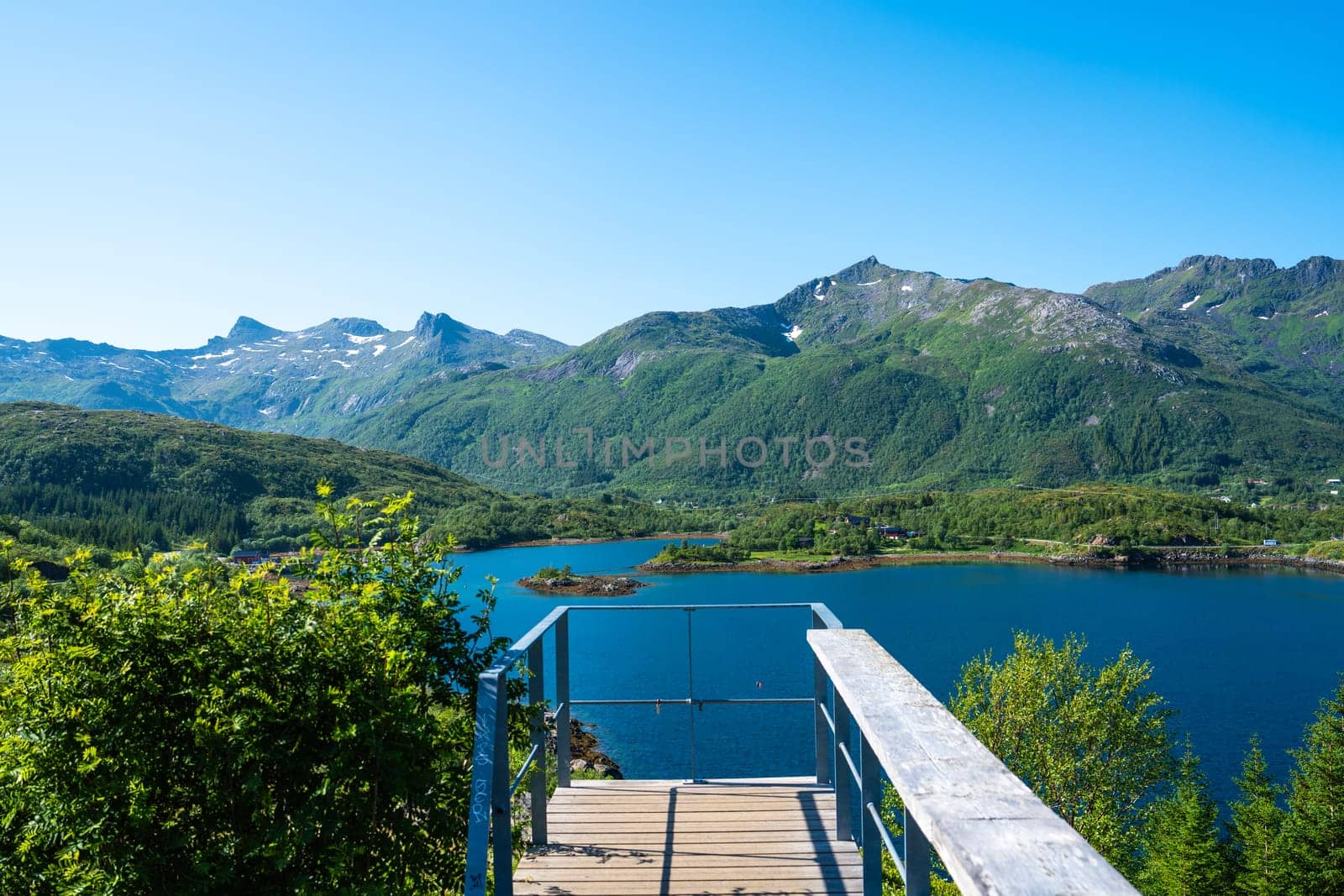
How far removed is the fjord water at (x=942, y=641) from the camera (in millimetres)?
34562

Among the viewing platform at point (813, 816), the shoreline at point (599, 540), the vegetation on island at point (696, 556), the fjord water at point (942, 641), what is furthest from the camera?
the shoreline at point (599, 540)

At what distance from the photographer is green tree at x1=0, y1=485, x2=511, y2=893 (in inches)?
96.4

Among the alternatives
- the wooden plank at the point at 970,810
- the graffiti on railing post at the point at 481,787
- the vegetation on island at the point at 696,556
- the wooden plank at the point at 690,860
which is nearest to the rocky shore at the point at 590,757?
the wooden plank at the point at 690,860

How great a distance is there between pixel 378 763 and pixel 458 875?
2.20 feet

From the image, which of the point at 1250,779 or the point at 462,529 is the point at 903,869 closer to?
the point at 1250,779

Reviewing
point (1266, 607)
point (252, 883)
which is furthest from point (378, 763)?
point (1266, 607)

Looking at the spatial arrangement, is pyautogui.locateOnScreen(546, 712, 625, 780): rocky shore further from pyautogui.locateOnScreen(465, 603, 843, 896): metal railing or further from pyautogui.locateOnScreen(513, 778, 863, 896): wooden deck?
pyautogui.locateOnScreen(465, 603, 843, 896): metal railing

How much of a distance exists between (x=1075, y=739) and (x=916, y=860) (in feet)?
88.1

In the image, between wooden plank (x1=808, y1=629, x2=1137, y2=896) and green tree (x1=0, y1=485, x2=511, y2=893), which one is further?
green tree (x1=0, y1=485, x2=511, y2=893)

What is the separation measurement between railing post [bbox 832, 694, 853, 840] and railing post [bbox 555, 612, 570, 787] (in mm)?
1632

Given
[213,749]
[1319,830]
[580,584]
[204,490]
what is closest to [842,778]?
[213,749]

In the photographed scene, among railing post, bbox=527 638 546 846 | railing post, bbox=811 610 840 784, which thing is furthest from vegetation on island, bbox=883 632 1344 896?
railing post, bbox=527 638 546 846

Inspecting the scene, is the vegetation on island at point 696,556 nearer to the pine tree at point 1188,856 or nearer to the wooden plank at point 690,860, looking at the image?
the pine tree at point 1188,856

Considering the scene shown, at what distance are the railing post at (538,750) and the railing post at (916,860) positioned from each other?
2.40m
